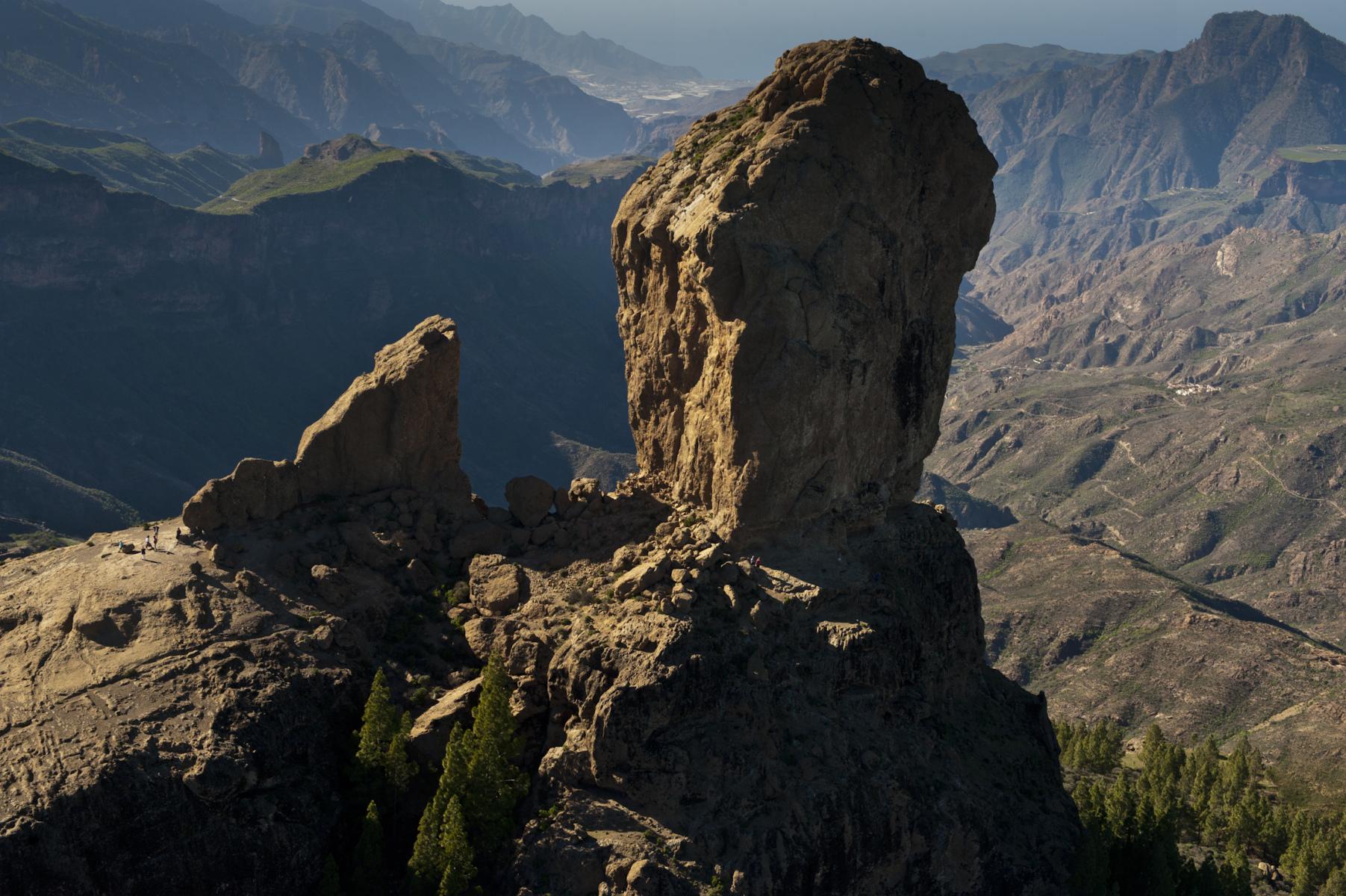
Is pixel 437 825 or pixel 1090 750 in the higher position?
pixel 1090 750

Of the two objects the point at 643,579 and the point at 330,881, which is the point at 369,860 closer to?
the point at 330,881

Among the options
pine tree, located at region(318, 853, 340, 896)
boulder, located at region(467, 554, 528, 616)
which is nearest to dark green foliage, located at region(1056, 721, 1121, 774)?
boulder, located at region(467, 554, 528, 616)

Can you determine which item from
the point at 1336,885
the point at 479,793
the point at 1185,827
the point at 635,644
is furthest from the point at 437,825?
the point at 1185,827

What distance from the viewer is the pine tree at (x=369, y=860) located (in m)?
59.3

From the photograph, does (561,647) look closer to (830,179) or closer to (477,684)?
(477,684)

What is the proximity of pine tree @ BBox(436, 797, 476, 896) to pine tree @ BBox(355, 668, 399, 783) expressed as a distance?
576 centimetres

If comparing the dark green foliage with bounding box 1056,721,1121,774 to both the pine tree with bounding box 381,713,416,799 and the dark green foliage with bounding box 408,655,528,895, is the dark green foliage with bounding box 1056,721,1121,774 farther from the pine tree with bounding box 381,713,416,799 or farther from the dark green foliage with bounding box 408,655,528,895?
the pine tree with bounding box 381,713,416,799

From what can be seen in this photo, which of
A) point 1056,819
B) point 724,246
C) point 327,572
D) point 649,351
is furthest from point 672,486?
point 1056,819

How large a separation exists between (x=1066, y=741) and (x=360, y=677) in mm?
104258

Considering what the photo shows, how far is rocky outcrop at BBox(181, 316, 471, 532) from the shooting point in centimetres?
7456

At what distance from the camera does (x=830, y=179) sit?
236ft

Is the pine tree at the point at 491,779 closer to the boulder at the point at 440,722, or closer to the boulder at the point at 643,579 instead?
the boulder at the point at 440,722

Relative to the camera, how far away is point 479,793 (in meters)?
60.2

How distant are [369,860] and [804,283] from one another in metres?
39.2
